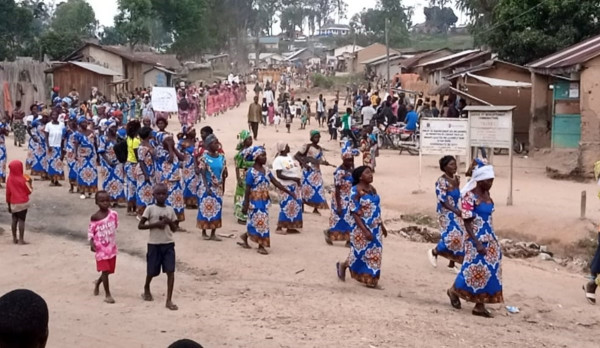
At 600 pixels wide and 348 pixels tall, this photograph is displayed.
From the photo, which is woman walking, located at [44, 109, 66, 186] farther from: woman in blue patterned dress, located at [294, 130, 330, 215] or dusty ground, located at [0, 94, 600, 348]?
woman in blue patterned dress, located at [294, 130, 330, 215]

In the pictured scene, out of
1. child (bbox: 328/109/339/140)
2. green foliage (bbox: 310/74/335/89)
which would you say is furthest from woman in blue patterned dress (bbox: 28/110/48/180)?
green foliage (bbox: 310/74/335/89)

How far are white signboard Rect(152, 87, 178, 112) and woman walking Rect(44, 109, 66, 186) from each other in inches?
402

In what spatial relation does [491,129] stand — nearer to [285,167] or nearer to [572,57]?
[285,167]

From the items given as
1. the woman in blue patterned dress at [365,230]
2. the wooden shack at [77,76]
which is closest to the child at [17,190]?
the woman in blue patterned dress at [365,230]

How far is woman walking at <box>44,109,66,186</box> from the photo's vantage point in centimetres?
1680

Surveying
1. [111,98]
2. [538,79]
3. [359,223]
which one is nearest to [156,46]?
[111,98]

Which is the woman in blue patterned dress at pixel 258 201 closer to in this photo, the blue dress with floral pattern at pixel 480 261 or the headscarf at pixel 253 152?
the headscarf at pixel 253 152

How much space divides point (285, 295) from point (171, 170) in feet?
14.4

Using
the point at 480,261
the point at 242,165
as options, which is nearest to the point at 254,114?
the point at 242,165

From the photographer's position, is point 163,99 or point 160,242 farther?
point 163,99

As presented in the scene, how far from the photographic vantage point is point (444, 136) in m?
16.5

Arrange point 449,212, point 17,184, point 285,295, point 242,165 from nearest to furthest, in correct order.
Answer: point 285,295 → point 449,212 → point 17,184 → point 242,165

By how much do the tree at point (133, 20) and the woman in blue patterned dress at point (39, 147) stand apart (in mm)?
47050

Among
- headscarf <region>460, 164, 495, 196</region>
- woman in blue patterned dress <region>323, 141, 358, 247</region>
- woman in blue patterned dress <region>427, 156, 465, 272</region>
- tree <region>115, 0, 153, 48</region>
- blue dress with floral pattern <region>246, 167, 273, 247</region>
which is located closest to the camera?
headscarf <region>460, 164, 495, 196</region>
